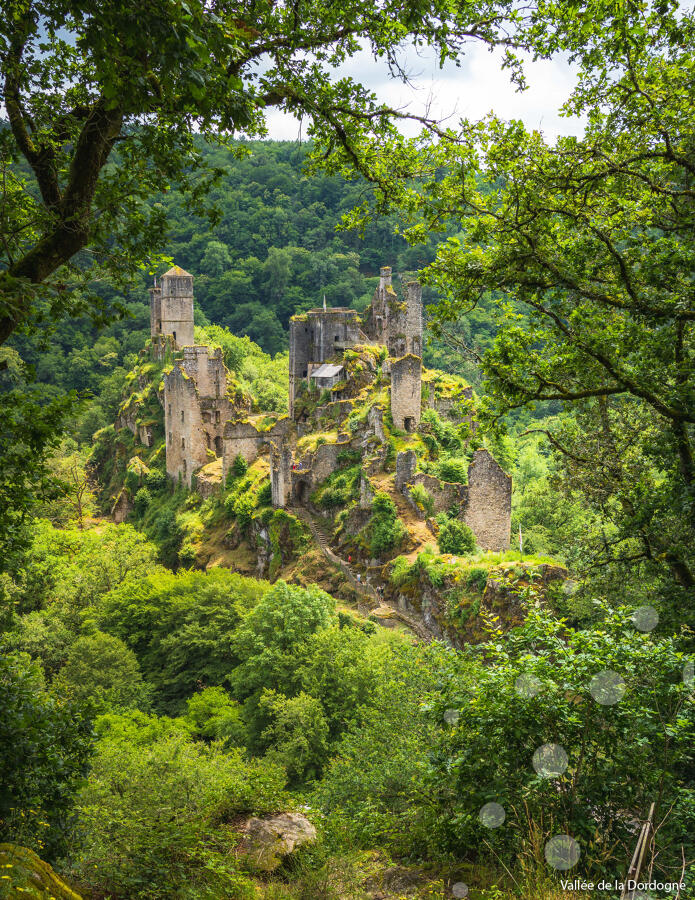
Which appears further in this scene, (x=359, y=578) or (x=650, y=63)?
(x=359, y=578)

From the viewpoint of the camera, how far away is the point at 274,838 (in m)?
7.39

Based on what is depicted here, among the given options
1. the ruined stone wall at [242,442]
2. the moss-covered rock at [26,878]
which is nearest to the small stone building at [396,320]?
the ruined stone wall at [242,442]

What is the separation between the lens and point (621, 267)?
7531mm

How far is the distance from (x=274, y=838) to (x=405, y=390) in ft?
74.0

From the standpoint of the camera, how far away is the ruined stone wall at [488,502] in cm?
2241

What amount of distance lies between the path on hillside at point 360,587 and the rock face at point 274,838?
1192 centimetres

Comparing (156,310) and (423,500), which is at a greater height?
(156,310)

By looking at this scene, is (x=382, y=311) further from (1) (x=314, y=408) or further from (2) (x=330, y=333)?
(1) (x=314, y=408)

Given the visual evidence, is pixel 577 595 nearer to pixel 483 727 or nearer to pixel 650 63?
pixel 483 727

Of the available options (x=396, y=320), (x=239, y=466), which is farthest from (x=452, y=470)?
(x=396, y=320)

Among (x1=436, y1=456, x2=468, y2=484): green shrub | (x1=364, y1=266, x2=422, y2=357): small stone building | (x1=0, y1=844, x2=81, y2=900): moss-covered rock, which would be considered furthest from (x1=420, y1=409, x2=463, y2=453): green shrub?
(x1=0, y1=844, x2=81, y2=900): moss-covered rock

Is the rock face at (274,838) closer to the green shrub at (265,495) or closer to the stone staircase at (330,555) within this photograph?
the stone staircase at (330,555)

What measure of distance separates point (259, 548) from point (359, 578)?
7.46 m

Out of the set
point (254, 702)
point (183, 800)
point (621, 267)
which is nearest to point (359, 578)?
point (254, 702)
